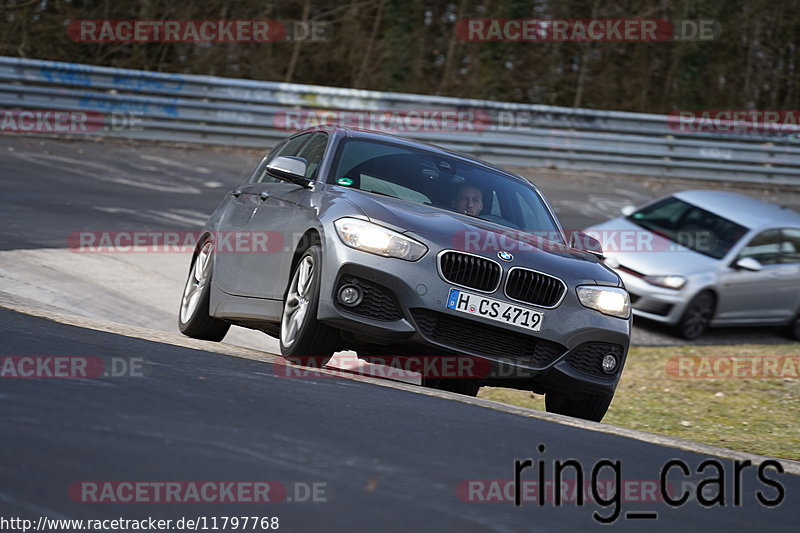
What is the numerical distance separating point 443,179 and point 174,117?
14.1 m

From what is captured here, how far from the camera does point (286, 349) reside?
268 inches

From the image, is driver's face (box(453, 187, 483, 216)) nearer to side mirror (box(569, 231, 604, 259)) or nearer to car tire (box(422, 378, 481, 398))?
side mirror (box(569, 231, 604, 259))

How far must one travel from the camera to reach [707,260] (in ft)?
45.4

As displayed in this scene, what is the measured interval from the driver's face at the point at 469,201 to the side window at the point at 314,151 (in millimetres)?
Result: 953

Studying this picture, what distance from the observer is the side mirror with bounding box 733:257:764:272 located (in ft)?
45.7

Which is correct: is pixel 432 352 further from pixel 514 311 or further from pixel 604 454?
pixel 604 454

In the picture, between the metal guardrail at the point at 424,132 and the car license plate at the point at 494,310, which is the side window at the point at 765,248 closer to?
the car license plate at the point at 494,310

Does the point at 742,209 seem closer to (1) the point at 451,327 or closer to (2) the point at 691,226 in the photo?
(2) the point at 691,226

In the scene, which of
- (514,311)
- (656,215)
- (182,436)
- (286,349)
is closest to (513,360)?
(514,311)

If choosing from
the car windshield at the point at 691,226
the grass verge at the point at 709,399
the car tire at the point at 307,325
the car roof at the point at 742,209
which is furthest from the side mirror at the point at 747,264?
the car tire at the point at 307,325

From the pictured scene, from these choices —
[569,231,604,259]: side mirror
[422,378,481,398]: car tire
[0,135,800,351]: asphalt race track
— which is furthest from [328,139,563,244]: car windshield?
[0,135,800,351]: asphalt race track

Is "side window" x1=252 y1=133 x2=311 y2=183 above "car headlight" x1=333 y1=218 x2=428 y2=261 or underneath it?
above

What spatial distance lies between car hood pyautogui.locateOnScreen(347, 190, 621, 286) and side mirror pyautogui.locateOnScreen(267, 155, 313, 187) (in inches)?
16.6

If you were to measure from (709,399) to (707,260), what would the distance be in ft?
13.2
